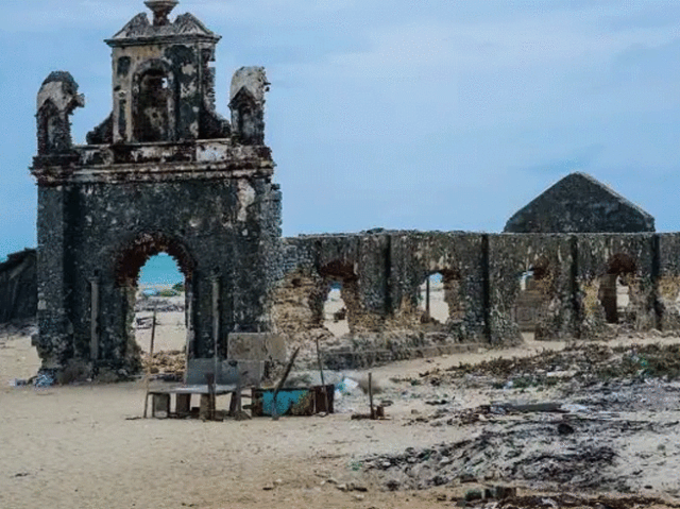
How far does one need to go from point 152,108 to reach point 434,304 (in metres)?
32.0

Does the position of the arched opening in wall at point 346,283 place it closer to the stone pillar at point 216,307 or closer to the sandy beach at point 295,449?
the stone pillar at point 216,307

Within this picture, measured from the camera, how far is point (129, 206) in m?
28.2

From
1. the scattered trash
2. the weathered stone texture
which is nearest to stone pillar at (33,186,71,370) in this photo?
the scattered trash

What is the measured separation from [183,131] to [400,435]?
1125 centimetres

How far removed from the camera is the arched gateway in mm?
27547

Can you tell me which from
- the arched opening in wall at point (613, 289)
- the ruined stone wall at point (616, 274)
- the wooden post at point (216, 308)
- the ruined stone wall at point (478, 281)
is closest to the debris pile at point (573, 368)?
the ruined stone wall at point (478, 281)

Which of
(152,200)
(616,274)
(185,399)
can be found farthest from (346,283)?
(616,274)

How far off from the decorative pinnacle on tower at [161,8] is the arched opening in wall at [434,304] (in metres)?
8.13

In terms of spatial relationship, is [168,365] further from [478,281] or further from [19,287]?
[19,287]

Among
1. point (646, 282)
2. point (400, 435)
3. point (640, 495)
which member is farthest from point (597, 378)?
point (646, 282)

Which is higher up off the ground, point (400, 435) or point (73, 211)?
point (73, 211)

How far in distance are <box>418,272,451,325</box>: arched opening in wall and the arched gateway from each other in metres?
5.53

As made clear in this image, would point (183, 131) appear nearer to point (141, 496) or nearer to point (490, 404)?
point (490, 404)

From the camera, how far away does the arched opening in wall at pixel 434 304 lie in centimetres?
3238
